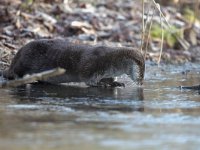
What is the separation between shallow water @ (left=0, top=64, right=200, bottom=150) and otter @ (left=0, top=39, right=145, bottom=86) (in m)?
0.25

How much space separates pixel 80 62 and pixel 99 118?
275 centimetres

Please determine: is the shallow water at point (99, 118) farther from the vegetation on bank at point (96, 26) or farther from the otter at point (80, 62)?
the vegetation on bank at point (96, 26)

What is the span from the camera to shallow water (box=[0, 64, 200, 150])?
4449mm

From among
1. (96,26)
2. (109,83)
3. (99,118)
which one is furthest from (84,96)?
(96,26)

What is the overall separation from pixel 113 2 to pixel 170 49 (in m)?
2.54

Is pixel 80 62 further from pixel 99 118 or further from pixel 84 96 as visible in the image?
pixel 99 118

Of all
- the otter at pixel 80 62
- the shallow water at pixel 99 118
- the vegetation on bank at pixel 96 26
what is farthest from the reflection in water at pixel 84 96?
the vegetation on bank at pixel 96 26

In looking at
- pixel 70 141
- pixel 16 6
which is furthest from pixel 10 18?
pixel 70 141

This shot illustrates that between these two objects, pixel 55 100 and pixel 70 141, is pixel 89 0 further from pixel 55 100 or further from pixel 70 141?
pixel 70 141

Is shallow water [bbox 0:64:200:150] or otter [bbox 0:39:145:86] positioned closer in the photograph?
shallow water [bbox 0:64:200:150]

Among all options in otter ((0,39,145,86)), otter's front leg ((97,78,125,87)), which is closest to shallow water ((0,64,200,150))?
otter's front leg ((97,78,125,87))

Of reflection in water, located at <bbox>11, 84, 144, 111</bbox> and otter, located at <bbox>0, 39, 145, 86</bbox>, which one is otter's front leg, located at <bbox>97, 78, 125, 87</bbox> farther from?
reflection in water, located at <bbox>11, 84, 144, 111</bbox>

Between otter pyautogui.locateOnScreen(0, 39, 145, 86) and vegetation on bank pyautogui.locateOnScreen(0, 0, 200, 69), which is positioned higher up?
vegetation on bank pyautogui.locateOnScreen(0, 0, 200, 69)

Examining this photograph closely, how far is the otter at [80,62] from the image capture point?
7996mm
